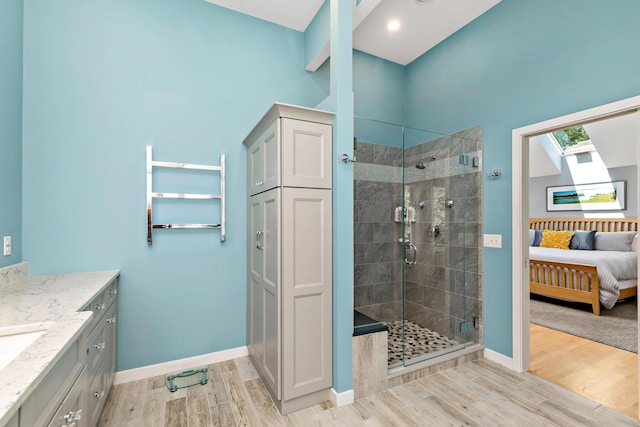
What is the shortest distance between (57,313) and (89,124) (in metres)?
1.58

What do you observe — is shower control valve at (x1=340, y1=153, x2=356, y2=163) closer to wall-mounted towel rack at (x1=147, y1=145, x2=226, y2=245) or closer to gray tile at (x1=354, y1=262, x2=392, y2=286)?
wall-mounted towel rack at (x1=147, y1=145, x2=226, y2=245)

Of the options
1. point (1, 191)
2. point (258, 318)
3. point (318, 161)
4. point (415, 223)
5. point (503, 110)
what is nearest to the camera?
point (1, 191)

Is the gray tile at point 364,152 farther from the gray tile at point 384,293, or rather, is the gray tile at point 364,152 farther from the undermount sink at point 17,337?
the undermount sink at point 17,337

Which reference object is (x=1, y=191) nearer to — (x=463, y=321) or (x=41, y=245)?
(x=41, y=245)

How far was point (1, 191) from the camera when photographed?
6.03ft

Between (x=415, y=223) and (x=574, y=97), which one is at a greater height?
(x=574, y=97)

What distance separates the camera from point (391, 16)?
2900mm

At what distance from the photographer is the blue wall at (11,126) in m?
1.85

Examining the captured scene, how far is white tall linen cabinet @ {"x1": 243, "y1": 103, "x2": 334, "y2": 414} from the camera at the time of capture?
1933mm

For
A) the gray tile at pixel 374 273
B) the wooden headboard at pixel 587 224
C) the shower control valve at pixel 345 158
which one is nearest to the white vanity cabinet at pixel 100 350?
the shower control valve at pixel 345 158

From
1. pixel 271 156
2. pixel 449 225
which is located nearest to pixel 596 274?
pixel 449 225

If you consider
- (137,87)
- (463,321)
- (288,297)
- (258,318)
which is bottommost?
(463,321)

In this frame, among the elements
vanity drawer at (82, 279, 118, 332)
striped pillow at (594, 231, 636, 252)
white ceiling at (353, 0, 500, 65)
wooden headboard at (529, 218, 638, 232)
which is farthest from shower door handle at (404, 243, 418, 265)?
wooden headboard at (529, 218, 638, 232)

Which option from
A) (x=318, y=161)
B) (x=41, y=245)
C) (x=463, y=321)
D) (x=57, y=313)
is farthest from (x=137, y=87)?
(x=463, y=321)
